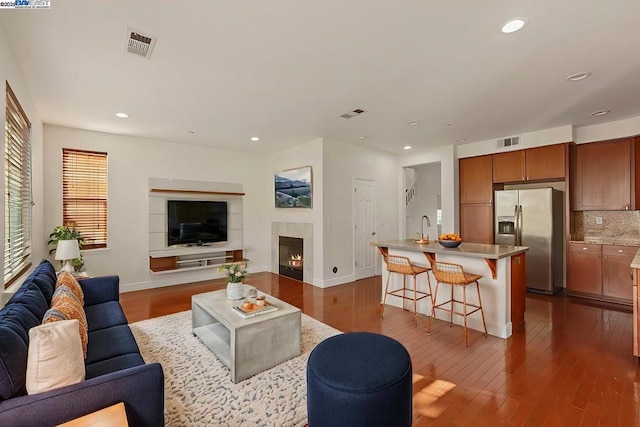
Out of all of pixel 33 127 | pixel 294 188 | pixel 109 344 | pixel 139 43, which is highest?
pixel 139 43

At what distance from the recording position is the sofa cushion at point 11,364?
48.5 inches

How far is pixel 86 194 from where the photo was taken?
16.4 feet

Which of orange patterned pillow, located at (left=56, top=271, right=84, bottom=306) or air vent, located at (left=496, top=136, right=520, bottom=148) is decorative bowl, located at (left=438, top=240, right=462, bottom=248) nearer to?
air vent, located at (left=496, top=136, right=520, bottom=148)

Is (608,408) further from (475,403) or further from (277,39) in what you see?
(277,39)

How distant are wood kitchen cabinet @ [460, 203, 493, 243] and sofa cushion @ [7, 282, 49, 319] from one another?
6.31 metres

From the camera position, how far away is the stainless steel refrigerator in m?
4.87

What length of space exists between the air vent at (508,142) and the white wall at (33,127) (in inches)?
Answer: 264

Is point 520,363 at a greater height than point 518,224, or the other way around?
point 518,224

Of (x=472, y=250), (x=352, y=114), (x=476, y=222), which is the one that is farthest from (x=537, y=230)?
(x=352, y=114)

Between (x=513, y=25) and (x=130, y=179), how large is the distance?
5831mm

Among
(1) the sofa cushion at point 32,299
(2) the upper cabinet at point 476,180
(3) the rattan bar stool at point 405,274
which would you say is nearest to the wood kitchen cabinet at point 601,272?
(2) the upper cabinet at point 476,180

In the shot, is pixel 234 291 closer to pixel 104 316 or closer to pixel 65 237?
pixel 104 316

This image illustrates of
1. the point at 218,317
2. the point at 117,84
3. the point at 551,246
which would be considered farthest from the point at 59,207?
the point at 551,246

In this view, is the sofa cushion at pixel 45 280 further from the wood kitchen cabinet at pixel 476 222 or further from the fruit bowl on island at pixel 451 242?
the wood kitchen cabinet at pixel 476 222
